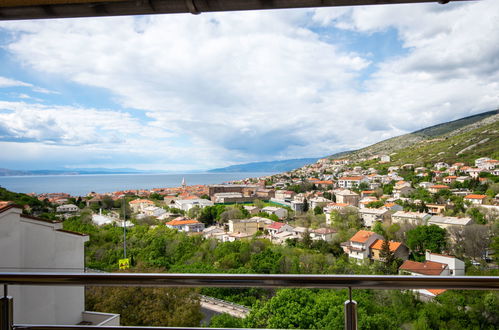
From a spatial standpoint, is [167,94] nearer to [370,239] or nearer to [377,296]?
[370,239]

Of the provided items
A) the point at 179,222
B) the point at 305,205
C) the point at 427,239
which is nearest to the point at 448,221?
the point at 427,239

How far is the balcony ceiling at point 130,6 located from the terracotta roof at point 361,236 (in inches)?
205

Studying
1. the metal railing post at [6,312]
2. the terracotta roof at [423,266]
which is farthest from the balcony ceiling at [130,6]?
the terracotta roof at [423,266]

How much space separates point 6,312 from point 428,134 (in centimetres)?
842

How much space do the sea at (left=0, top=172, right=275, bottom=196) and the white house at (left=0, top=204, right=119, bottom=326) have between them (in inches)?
50.1

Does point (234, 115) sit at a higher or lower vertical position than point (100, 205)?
higher

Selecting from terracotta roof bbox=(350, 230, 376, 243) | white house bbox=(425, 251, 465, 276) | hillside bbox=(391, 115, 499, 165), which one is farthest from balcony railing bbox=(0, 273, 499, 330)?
hillside bbox=(391, 115, 499, 165)

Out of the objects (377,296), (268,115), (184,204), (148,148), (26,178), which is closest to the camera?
(377,296)

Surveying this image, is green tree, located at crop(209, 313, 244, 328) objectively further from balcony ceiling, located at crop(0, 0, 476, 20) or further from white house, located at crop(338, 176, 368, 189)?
white house, located at crop(338, 176, 368, 189)

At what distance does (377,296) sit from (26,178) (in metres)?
5.45

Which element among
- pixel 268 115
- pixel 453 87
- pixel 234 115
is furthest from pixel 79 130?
pixel 453 87

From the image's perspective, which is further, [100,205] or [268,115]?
[268,115]

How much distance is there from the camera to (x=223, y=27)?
5113 millimetres

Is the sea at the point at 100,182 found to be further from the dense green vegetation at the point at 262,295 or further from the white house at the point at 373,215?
the white house at the point at 373,215
